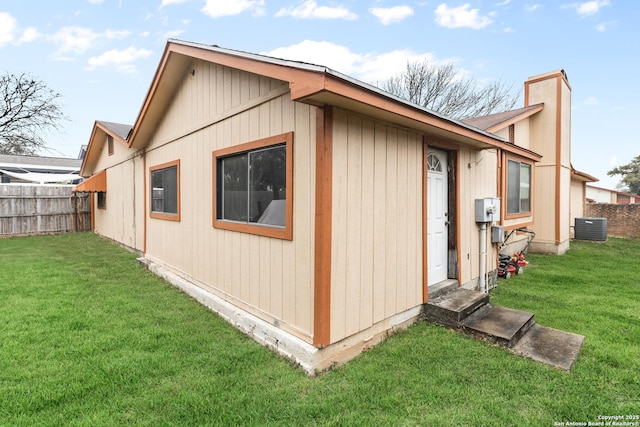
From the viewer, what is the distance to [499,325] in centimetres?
384

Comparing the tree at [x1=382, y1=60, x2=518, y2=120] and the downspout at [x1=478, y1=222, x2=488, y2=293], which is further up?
the tree at [x1=382, y1=60, x2=518, y2=120]

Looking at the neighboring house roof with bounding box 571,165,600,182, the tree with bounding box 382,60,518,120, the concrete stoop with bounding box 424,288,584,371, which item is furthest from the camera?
the tree with bounding box 382,60,518,120

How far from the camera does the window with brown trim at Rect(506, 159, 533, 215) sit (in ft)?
23.4

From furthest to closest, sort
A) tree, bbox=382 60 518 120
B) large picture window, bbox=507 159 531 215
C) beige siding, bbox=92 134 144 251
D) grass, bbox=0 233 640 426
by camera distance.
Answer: tree, bbox=382 60 518 120 < beige siding, bbox=92 134 144 251 < large picture window, bbox=507 159 531 215 < grass, bbox=0 233 640 426

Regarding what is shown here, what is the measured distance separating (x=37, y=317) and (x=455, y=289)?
5.77m

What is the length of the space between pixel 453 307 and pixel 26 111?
23441 mm

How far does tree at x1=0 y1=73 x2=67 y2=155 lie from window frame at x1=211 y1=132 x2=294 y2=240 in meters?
19.5

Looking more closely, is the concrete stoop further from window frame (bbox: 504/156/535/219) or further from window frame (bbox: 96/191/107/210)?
window frame (bbox: 96/191/107/210)

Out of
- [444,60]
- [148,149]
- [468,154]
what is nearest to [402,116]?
[468,154]

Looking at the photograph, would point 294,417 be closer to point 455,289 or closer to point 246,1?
point 455,289

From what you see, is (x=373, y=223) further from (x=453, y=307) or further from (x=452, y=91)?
(x=452, y=91)

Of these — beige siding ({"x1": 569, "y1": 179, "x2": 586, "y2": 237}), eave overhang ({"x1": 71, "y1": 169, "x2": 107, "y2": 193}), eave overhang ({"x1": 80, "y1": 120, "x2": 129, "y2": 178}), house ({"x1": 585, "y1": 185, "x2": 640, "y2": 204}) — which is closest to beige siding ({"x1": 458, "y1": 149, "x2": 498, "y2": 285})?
eave overhang ({"x1": 80, "y1": 120, "x2": 129, "y2": 178})

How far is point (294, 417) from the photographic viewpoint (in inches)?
93.9

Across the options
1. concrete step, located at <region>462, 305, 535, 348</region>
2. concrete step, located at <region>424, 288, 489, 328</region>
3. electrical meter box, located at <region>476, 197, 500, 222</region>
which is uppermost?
electrical meter box, located at <region>476, 197, 500, 222</region>
